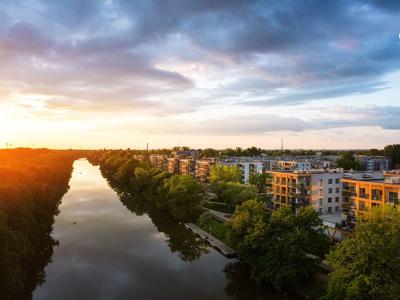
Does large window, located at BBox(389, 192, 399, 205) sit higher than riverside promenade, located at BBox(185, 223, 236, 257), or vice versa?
large window, located at BBox(389, 192, 399, 205)

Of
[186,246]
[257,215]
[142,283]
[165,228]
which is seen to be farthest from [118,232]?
[257,215]

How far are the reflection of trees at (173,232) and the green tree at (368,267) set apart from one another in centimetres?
2071

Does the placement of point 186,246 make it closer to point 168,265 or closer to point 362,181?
point 168,265

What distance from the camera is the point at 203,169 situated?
363 feet

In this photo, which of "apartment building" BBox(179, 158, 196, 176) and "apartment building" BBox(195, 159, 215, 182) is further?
"apartment building" BBox(179, 158, 196, 176)

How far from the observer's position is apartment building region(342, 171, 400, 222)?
1709 inches

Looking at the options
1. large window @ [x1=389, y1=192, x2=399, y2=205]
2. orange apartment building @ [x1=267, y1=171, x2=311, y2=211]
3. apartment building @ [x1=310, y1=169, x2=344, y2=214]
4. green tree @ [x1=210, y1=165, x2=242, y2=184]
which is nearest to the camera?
large window @ [x1=389, y1=192, x2=399, y2=205]

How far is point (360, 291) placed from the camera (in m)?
24.1

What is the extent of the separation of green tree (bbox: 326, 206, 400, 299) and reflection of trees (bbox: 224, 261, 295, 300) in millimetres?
7503

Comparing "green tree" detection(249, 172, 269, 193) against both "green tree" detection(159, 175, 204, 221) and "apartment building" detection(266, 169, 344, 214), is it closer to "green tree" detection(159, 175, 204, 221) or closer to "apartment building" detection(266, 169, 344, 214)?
"apartment building" detection(266, 169, 344, 214)

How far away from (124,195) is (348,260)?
238 feet

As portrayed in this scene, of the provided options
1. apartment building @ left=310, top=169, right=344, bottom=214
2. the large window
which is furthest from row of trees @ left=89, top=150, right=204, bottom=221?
the large window

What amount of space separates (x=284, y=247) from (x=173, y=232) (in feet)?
86.9

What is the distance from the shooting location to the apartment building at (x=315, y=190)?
56.9 metres
